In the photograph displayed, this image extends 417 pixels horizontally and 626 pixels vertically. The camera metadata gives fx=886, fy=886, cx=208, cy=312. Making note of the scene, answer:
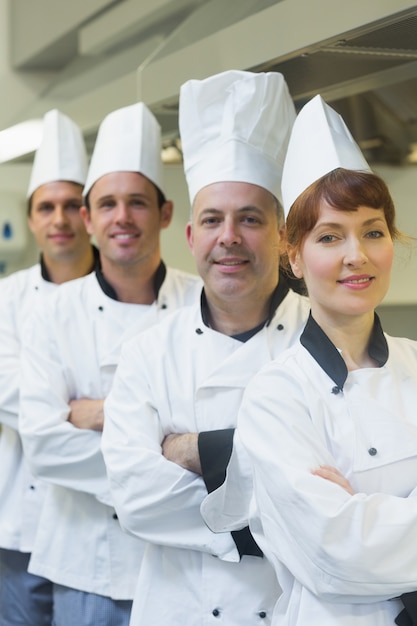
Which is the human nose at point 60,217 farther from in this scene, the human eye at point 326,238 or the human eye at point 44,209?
the human eye at point 326,238

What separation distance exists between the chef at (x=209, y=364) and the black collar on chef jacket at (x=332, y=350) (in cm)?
27

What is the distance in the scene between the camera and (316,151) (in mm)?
1213

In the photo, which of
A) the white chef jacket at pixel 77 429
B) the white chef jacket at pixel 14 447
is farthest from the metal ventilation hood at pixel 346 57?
the white chef jacket at pixel 14 447

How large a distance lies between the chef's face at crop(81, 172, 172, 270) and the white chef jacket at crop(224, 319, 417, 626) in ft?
2.27

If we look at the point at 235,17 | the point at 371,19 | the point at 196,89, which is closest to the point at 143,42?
the point at 235,17

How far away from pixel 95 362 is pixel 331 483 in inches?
33.6

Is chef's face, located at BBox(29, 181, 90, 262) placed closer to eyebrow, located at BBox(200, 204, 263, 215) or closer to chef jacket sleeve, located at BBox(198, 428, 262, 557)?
eyebrow, located at BBox(200, 204, 263, 215)

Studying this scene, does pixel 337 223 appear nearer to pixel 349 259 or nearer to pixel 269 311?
pixel 349 259

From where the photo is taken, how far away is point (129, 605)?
1777mm

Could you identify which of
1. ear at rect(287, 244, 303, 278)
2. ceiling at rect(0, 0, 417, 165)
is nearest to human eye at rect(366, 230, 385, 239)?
ear at rect(287, 244, 303, 278)

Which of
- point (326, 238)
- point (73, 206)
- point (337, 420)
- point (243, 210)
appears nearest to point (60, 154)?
point (73, 206)

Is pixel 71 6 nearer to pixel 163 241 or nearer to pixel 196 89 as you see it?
pixel 163 241

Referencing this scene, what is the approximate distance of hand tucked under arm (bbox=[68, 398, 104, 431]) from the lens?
171 centimetres

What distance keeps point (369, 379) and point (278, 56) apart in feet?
2.10
